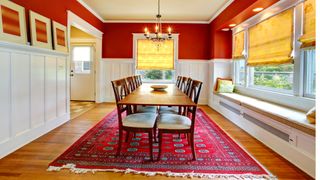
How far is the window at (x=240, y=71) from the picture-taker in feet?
18.3

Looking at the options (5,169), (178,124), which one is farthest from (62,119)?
(178,124)

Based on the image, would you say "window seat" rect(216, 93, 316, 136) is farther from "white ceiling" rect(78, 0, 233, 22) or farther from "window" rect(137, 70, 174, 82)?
"window" rect(137, 70, 174, 82)

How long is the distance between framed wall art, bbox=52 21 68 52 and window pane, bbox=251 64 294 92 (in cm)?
386

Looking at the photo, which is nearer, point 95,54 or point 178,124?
point 178,124

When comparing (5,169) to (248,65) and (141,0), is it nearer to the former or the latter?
(141,0)

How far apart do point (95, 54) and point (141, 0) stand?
9.36 ft

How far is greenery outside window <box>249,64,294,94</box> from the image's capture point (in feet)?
12.1

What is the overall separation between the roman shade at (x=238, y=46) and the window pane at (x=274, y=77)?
704 millimetres

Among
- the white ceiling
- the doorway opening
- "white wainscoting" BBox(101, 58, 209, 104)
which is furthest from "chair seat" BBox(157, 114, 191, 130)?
the doorway opening

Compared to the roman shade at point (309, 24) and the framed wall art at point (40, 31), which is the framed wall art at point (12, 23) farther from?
the roman shade at point (309, 24)

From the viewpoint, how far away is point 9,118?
2795mm

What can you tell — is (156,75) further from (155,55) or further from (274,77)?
(274,77)

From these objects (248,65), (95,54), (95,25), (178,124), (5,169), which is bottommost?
(5,169)

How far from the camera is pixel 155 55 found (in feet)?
23.5
